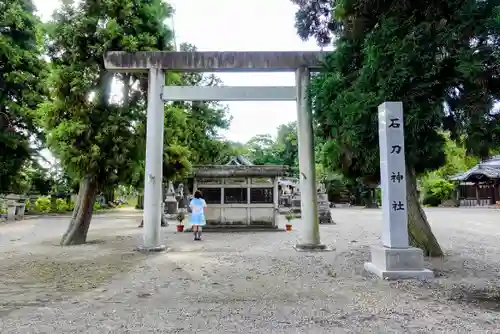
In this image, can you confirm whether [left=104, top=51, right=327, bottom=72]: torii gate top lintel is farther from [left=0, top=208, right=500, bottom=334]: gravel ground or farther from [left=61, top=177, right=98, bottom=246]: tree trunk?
[left=0, top=208, right=500, bottom=334]: gravel ground

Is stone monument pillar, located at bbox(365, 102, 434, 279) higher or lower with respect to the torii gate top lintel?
lower

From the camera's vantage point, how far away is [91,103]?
9773 millimetres

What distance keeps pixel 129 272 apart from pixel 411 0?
6.98 meters

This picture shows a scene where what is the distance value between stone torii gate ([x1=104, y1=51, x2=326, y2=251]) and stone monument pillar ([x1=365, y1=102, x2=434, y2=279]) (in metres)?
2.80

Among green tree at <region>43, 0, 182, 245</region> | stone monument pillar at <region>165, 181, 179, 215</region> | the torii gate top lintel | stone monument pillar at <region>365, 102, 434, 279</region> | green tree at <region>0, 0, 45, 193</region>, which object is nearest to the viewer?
stone monument pillar at <region>365, 102, 434, 279</region>

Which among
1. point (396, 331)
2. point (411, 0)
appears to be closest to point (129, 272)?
point (396, 331)

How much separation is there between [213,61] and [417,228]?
6042mm

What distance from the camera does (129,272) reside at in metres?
6.54

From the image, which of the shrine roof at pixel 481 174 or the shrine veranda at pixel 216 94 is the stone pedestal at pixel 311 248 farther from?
the shrine roof at pixel 481 174

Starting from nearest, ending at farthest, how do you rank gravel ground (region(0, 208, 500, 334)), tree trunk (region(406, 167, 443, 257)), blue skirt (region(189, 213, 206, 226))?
gravel ground (region(0, 208, 500, 334)) → tree trunk (region(406, 167, 443, 257)) → blue skirt (region(189, 213, 206, 226))

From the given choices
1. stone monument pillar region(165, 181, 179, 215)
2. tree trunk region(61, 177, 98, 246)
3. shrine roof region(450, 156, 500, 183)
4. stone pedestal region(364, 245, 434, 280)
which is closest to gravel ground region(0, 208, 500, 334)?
stone pedestal region(364, 245, 434, 280)

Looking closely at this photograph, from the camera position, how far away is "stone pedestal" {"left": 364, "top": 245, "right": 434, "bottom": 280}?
224 inches

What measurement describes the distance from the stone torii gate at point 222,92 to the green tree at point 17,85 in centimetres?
1268

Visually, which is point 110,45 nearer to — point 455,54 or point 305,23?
point 305,23
